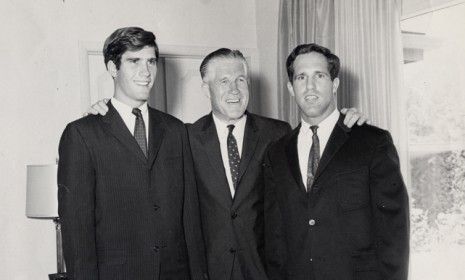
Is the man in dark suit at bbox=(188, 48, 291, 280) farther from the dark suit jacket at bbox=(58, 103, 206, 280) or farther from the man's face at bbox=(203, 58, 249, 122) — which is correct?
the dark suit jacket at bbox=(58, 103, 206, 280)

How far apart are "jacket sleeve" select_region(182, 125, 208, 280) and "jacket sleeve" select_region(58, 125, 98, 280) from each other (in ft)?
1.46

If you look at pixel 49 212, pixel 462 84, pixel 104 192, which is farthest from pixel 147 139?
pixel 462 84

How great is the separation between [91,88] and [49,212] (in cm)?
118

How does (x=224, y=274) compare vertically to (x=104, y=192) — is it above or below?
below

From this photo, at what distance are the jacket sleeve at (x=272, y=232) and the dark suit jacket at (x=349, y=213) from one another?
0.05m

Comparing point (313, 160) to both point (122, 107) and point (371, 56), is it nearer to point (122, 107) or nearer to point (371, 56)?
point (122, 107)

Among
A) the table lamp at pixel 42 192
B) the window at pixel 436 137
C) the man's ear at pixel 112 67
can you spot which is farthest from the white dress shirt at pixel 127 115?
the window at pixel 436 137

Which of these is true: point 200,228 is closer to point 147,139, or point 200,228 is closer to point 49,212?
point 147,139

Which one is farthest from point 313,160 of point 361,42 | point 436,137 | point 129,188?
point 361,42

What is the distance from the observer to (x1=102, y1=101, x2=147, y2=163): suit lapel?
2.24 metres

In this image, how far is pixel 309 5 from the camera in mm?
4090

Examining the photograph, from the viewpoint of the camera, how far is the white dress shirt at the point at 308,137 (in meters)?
2.29

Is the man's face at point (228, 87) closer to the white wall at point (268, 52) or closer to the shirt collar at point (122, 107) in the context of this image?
the shirt collar at point (122, 107)

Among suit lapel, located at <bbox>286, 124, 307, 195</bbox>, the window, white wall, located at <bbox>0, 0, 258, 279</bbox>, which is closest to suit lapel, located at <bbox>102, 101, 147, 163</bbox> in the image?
suit lapel, located at <bbox>286, 124, 307, 195</bbox>
